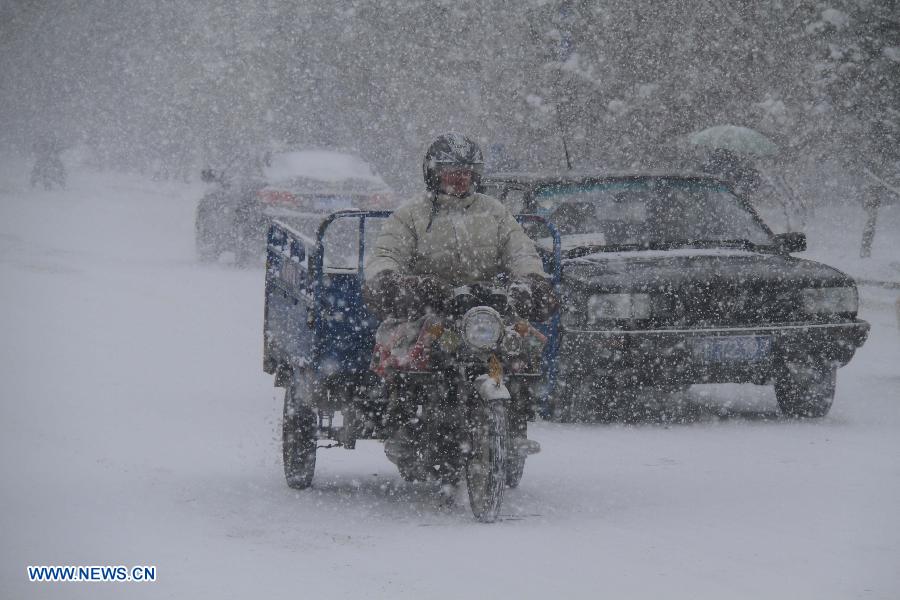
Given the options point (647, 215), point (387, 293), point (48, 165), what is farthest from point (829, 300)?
point (48, 165)

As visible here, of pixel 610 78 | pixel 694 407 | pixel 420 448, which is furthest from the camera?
pixel 610 78

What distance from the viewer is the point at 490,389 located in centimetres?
652

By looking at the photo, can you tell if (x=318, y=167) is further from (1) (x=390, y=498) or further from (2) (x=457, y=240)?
(2) (x=457, y=240)

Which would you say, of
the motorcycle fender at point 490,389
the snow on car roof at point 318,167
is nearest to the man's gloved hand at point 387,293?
the motorcycle fender at point 490,389

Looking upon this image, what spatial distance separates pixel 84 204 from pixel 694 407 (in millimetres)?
29489

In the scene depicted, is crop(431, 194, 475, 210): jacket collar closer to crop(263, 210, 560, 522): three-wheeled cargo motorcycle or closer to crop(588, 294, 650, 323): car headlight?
crop(263, 210, 560, 522): three-wheeled cargo motorcycle

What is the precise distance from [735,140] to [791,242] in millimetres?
14698

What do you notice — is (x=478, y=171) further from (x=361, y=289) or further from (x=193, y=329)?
(x=193, y=329)

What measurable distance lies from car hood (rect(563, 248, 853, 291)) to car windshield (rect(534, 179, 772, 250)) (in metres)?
0.21

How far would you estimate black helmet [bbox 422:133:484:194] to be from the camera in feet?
22.6

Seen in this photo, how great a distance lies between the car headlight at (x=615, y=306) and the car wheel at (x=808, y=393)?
125cm

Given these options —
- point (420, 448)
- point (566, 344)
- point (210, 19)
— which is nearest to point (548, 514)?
point (420, 448)

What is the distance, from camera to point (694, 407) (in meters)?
11.0

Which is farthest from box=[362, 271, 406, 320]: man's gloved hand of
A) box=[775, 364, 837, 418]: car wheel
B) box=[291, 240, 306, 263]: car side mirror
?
box=[775, 364, 837, 418]: car wheel
